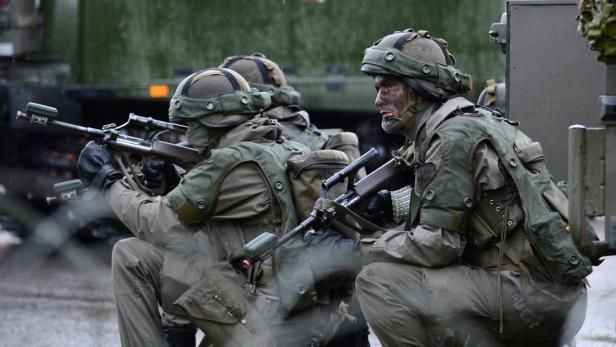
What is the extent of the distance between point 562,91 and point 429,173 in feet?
3.71

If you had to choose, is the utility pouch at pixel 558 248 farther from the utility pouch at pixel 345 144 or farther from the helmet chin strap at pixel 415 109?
the utility pouch at pixel 345 144

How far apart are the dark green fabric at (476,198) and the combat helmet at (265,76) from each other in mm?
2447

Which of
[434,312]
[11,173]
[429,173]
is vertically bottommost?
[11,173]

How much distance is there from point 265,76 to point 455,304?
2751 millimetres

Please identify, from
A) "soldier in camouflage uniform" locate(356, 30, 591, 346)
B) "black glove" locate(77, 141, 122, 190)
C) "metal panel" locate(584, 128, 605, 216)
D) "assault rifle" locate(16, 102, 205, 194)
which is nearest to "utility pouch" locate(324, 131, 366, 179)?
"assault rifle" locate(16, 102, 205, 194)

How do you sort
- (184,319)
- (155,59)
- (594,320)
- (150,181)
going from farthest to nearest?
(155,59) < (594,320) < (150,181) < (184,319)

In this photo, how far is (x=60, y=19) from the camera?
38.1ft

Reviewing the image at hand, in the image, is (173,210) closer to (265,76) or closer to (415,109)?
(415,109)

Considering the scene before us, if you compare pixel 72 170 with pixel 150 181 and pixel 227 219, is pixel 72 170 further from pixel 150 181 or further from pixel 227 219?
pixel 227 219

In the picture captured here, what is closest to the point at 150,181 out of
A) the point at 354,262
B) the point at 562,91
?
the point at 354,262

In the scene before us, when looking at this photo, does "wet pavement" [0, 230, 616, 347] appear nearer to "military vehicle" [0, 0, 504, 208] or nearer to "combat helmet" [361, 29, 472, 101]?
"military vehicle" [0, 0, 504, 208]

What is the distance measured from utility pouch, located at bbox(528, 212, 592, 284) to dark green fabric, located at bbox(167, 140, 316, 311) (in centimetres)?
121

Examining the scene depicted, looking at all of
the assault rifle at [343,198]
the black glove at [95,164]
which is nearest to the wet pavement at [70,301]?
the black glove at [95,164]

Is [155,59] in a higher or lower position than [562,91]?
lower
